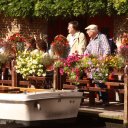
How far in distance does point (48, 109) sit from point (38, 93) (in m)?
0.41

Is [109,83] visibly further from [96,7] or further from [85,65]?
[96,7]

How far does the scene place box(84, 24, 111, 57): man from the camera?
43.5 ft

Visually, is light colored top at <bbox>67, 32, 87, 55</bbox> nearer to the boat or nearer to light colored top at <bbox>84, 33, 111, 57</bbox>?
light colored top at <bbox>84, 33, 111, 57</bbox>

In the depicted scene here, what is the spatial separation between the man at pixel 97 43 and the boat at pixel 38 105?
1.14 meters

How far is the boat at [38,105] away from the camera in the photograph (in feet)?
40.0

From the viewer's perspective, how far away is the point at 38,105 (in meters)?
12.2

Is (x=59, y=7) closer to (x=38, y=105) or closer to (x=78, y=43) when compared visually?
(x=78, y=43)

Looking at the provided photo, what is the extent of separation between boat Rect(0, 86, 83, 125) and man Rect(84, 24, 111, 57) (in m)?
1.14

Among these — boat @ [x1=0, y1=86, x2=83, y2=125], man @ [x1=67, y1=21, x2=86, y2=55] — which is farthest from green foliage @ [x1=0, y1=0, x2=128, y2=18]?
boat @ [x1=0, y1=86, x2=83, y2=125]

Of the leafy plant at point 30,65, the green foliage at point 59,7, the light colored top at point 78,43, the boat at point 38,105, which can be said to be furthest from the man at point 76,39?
the green foliage at point 59,7

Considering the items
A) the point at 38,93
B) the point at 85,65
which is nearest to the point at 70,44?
the point at 85,65

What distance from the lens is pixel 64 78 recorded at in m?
13.5

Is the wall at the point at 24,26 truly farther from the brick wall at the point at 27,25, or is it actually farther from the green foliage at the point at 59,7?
the green foliage at the point at 59,7

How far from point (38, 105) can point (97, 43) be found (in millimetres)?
1956
